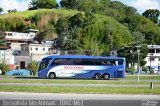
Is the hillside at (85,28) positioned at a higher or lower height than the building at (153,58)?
higher

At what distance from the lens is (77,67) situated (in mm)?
40625

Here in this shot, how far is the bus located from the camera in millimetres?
39969

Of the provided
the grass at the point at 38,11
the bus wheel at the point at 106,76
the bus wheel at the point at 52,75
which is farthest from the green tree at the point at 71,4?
the bus wheel at the point at 52,75

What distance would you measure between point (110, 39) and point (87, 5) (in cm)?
4486

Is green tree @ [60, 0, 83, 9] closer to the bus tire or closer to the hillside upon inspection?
the hillside

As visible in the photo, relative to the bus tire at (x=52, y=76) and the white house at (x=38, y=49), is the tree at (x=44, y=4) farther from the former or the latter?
the bus tire at (x=52, y=76)

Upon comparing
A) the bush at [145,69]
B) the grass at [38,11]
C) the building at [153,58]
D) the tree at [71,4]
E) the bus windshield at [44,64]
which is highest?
the tree at [71,4]

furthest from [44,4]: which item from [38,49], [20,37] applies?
[38,49]

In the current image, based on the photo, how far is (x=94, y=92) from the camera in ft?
68.4

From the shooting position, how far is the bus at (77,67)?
3997 centimetres

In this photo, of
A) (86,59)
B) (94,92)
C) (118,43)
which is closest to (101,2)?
(118,43)

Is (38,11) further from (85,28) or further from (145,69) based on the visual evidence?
(145,69)

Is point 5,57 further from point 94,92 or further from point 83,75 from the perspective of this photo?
point 94,92

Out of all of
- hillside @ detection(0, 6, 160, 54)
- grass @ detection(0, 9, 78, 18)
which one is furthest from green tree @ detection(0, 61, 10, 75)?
grass @ detection(0, 9, 78, 18)
